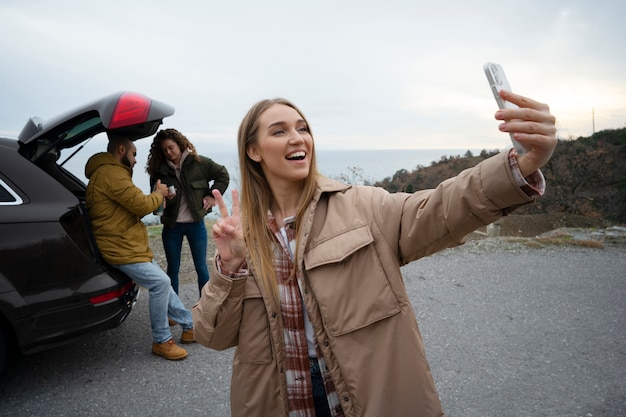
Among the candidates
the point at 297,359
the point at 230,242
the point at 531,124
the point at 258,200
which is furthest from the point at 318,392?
the point at 531,124

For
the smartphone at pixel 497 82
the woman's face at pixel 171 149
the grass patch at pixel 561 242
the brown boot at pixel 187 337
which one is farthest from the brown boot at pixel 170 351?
the grass patch at pixel 561 242

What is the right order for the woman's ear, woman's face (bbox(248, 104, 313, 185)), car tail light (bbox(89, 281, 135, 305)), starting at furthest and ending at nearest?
1. car tail light (bbox(89, 281, 135, 305))
2. the woman's ear
3. woman's face (bbox(248, 104, 313, 185))

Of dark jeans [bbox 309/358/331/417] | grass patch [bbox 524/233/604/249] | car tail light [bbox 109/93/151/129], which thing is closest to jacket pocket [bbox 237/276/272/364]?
dark jeans [bbox 309/358/331/417]

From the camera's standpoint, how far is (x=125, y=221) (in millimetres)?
3271

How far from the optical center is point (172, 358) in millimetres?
3447

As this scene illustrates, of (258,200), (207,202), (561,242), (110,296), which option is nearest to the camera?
(258,200)

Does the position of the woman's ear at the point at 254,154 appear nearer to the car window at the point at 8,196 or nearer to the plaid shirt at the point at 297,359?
the plaid shirt at the point at 297,359

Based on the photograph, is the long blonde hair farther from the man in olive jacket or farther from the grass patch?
the grass patch

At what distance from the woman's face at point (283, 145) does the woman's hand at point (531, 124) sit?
2.73 ft

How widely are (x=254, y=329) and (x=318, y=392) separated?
37 centimetres

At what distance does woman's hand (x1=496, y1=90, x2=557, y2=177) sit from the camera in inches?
42.6

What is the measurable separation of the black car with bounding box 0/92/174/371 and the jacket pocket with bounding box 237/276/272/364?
6.56ft

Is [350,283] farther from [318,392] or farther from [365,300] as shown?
[318,392]

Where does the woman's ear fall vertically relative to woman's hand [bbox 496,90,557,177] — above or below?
below
